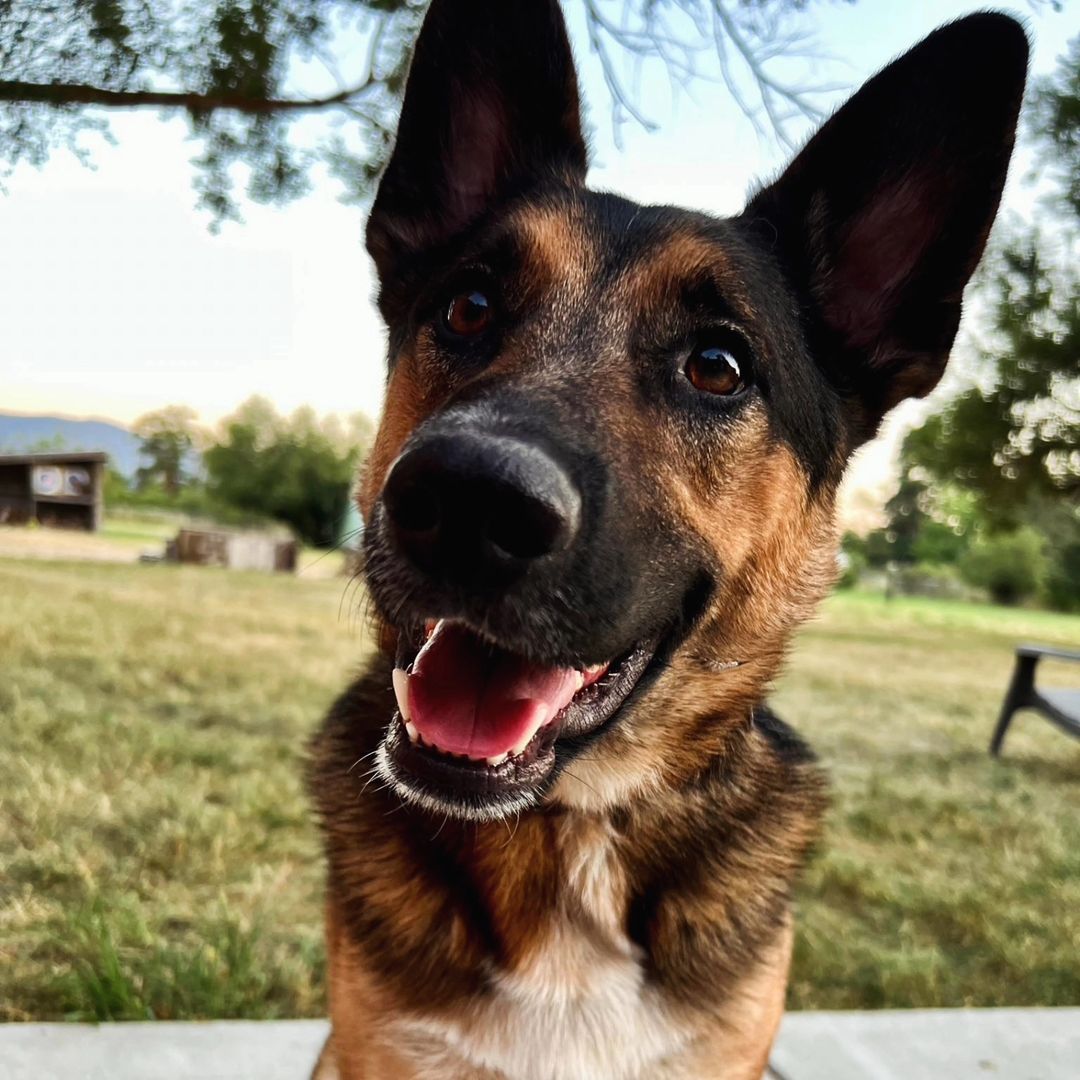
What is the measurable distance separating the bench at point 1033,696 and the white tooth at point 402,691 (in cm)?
673

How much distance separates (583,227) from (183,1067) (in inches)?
96.1

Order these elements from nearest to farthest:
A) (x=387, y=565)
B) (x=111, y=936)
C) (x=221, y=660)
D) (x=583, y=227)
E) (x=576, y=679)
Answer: (x=387, y=565)
(x=576, y=679)
(x=583, y=227)
(x=111, y=936)
(x=221, y=660)

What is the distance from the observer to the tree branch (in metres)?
4.51

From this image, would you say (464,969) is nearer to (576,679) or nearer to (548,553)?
(576,679)

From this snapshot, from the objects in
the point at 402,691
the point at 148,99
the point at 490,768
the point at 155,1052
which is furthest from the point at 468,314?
the point at 148,99

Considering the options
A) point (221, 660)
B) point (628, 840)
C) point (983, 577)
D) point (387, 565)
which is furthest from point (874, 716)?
point (983, 577)

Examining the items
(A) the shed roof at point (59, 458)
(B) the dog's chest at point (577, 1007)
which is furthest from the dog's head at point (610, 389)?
(A) the shed roof at point (59, 458)

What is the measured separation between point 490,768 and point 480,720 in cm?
10

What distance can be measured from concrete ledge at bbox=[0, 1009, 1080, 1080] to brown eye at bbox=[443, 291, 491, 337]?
5.80 feet

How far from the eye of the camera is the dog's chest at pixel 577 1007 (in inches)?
82.1

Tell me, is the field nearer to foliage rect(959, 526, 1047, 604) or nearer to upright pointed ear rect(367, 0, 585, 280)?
upright pointed ear rect(367, 0, 585, 280)

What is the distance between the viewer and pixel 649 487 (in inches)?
74.0

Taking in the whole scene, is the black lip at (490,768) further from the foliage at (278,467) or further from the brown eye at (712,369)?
the foliage at (278,467)

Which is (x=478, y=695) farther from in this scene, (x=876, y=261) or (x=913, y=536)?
(x=913, y=536)
